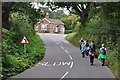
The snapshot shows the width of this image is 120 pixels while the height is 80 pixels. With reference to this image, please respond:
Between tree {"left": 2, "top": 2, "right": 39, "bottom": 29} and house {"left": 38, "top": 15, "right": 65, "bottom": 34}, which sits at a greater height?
tree {"left": 2, "top": 2, "right": 39, "bottom": 29}

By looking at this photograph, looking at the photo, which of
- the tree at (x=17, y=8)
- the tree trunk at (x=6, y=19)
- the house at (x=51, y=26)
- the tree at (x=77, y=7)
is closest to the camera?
the tree at (x=17, y=8)

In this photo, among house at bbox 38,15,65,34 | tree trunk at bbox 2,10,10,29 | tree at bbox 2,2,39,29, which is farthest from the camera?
house at bbox 38,15,65,34

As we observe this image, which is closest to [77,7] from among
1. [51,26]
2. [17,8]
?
[17,8]

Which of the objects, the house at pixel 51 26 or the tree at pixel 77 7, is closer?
the tree at pixel 77 7

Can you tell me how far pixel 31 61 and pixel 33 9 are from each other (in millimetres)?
7225

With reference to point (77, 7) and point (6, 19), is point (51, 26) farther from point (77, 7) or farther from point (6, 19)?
point (6, 19)

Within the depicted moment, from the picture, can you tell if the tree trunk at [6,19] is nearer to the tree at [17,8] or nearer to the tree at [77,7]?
the tree at [17,8]

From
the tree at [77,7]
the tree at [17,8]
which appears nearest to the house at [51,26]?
the tree at [77,7]

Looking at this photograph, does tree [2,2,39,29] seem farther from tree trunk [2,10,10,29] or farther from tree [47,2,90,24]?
tree [47,2,90,24]

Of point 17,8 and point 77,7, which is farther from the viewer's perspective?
point 77,7

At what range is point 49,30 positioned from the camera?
115062 mm

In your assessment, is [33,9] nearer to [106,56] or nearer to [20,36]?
[20,36]

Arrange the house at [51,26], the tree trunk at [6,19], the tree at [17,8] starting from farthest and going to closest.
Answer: the house at [51,26], the tree trunk at [6,19], the tree at [17,8]

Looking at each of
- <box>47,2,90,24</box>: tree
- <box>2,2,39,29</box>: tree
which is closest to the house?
<box>47,2,90,24</box>: tree
